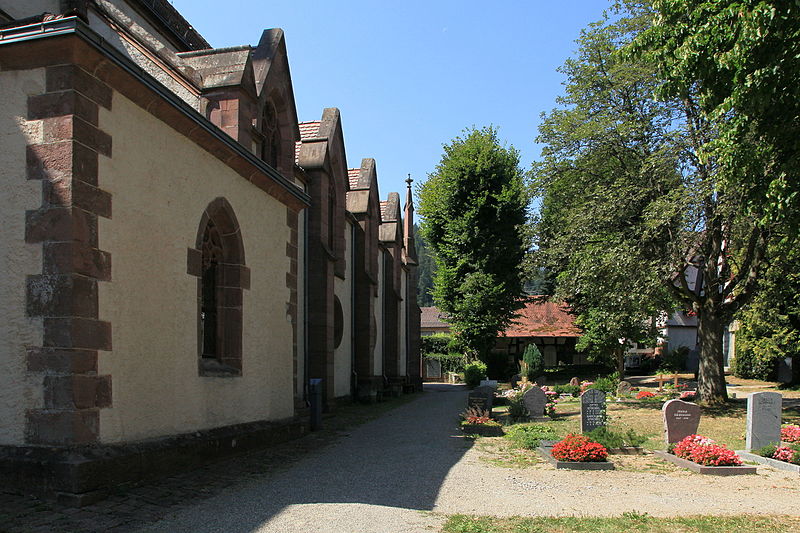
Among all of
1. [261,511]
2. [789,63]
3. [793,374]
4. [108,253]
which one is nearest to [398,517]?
[261,511]

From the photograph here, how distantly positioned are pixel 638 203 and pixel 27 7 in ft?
51.6

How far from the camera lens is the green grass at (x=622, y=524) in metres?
6.48

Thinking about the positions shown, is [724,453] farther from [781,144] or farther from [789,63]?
[789,63]

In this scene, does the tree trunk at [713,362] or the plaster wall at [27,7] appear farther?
the tree trunk at [713,362]

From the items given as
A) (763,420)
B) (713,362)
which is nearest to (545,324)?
(713,362)

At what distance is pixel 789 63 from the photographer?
31.2 ft

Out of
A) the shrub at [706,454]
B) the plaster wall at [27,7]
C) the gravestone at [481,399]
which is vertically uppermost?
the plaster wall at [27,7]

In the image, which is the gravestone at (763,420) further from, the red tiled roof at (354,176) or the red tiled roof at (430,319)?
the red tiled roof at (430,319)

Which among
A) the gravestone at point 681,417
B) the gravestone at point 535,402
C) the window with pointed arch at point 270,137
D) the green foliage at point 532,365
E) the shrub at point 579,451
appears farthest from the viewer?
→ the green foliage at point 532,365

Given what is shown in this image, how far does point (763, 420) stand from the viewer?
12359 mm

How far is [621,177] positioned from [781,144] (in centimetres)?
926

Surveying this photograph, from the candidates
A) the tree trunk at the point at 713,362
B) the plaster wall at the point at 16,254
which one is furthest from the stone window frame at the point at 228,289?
the tree trunk at the point at 713,362

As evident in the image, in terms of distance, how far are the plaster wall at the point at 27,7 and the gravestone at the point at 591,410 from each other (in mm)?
12228

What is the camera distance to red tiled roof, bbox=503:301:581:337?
171 feet
